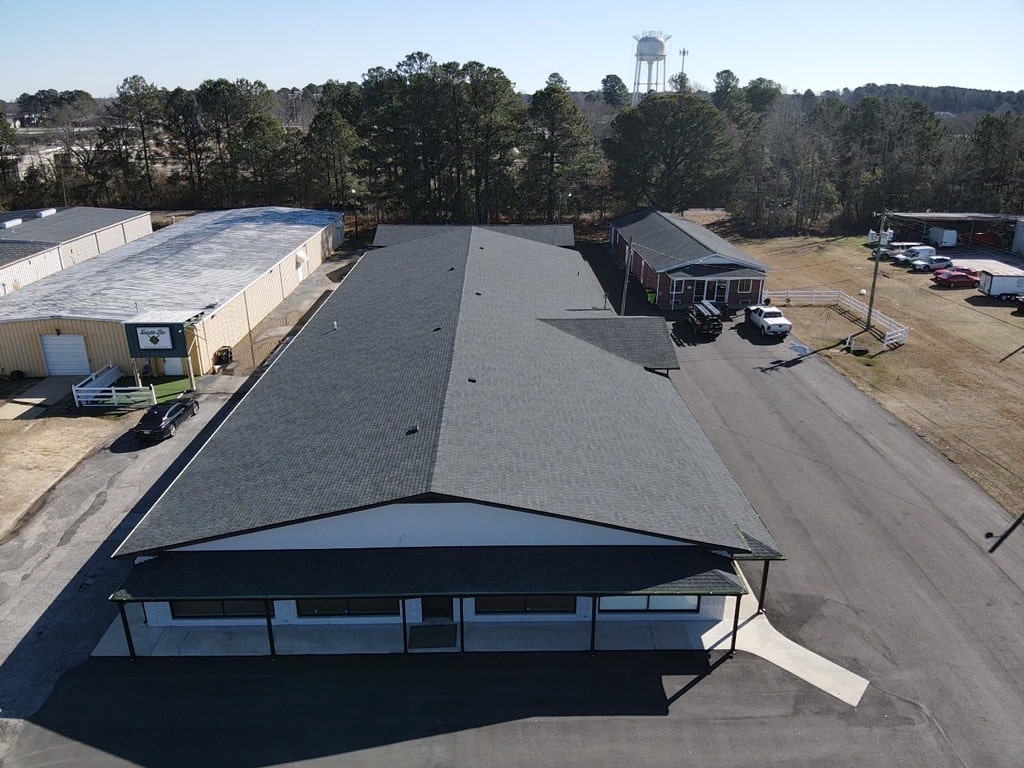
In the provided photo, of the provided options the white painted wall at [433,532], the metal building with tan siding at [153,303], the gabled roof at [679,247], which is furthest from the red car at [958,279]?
the metal building with tan siding at [153,303]

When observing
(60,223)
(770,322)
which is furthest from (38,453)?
(60,223)

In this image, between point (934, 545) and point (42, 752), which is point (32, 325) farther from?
point (934, 545)

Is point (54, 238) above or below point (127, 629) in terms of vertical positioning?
above

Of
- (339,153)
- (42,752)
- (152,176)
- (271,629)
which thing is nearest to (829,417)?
(271,629)

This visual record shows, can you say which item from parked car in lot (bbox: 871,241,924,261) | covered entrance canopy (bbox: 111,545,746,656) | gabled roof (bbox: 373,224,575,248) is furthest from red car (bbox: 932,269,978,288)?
covered entrance canopy (bbox: 111,545,746,656)

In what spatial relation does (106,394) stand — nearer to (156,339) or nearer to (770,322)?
(156,339)

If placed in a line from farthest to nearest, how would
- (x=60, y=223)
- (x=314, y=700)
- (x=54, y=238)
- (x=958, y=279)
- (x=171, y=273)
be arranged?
1. (x=60, y=223)
2. (x=54, y=238)
3. (x=958, y=279)
4. (x=171, y=273)
5. (x=314, y=700)
